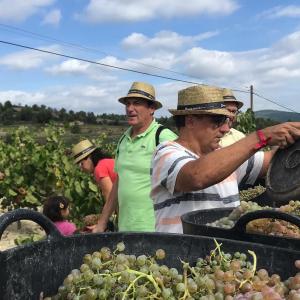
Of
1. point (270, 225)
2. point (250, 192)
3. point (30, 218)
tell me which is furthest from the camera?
point (250, 192)

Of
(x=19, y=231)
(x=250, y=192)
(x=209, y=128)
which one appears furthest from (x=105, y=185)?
(x=19, y=231)

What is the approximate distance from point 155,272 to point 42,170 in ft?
33.6

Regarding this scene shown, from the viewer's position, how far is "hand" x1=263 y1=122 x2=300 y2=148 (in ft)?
7.23

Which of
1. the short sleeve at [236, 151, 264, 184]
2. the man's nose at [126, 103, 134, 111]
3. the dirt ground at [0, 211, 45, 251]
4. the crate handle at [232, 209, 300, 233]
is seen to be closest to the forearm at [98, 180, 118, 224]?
the man's nose at [126, 103, 134, 111]

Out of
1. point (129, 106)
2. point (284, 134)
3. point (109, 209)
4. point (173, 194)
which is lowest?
point (109, 209)

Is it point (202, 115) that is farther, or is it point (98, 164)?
point (98, 164)

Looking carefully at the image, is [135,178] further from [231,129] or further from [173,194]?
[173,194]

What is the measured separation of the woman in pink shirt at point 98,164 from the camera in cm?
558

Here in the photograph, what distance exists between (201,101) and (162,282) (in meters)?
1.46

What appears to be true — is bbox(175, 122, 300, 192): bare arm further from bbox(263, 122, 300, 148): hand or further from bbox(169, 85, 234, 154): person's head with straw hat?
bbox(169, 85, 234, 154): person's head with straw hat

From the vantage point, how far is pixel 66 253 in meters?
1.41

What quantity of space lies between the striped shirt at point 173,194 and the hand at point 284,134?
0.37 meters

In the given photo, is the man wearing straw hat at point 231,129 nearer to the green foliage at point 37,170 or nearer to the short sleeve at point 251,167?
the short sleeve at point 251,167

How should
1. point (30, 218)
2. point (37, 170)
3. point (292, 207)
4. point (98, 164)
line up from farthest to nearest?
point (37, 170)
point (98, 164)
point (292, 207)
point (30, 218)
